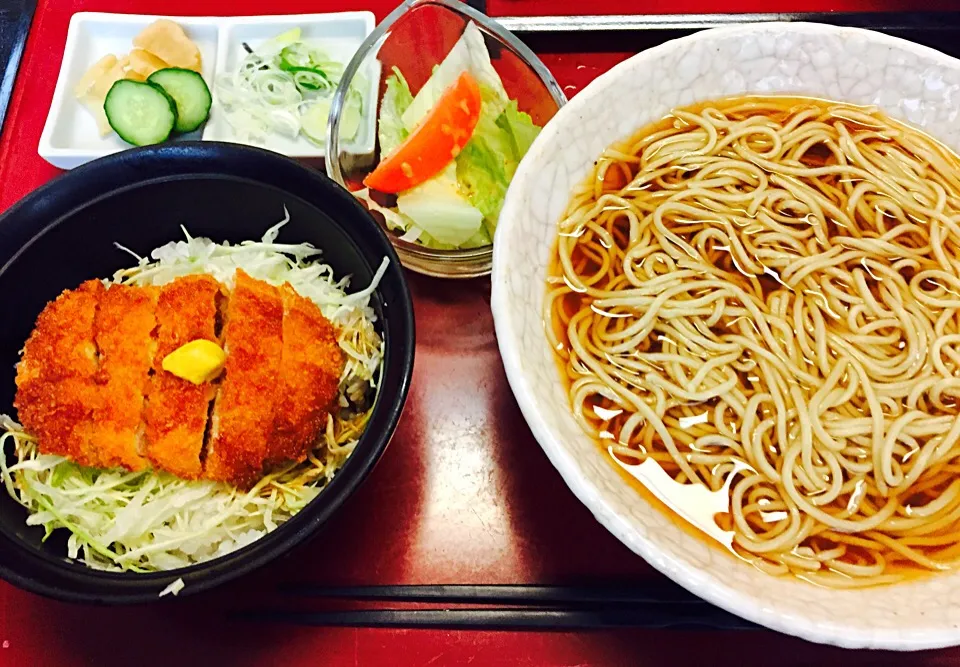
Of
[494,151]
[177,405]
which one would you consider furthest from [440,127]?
[177,405]

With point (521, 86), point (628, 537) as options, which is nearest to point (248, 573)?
point (628, 537)

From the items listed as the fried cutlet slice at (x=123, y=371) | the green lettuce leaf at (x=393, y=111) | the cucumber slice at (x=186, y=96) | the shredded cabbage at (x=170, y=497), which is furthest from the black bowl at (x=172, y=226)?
the cucumber slice at (x=186, y=96)

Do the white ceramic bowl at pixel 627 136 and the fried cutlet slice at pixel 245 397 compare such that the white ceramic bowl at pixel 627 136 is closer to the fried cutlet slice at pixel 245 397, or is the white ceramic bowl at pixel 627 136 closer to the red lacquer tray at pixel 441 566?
the red lacquer tray at pixel 441 566

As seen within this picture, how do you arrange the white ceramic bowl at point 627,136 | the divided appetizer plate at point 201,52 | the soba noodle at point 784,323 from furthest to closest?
the divided appetizer plate at point 201,52 → the soba noodle at point 784,323 → the white ceramic bowl at point 627,136

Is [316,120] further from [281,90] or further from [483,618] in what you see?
[483,618]

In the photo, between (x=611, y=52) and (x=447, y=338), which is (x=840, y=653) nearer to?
(x=447, y=338)

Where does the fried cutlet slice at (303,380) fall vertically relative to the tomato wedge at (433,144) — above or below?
below
